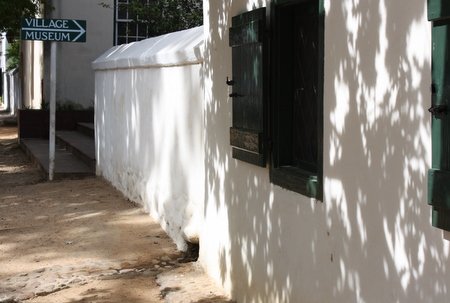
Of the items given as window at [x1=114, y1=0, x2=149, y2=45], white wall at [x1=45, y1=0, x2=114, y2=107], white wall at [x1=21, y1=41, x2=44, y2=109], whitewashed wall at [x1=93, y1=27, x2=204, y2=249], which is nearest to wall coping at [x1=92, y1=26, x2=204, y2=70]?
whitewashed wall at [x1=93, y1=27, x2=204, y2=249]

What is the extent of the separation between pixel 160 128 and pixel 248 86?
11.5ft

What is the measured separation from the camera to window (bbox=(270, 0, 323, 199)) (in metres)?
4.84

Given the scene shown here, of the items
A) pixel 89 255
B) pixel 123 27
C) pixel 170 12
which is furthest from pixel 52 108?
pixel 123 27

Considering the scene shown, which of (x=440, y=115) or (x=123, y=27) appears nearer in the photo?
(x=440, y=115)

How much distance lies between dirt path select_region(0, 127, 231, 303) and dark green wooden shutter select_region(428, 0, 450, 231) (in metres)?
3.30

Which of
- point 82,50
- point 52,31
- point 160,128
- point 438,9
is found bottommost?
point 160,128

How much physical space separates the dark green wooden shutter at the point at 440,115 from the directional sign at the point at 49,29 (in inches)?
411

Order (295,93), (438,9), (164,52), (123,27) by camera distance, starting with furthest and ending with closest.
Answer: (123,27)
(164,52)
(295,93)
(438,9)

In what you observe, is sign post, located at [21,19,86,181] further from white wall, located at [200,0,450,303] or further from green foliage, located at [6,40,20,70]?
green foliage, located at [6,40,20,70]

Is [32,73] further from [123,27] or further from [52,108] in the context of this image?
[52,108]

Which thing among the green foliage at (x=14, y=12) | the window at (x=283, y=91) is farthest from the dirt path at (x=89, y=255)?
the green foliage at (x=14, y=12)

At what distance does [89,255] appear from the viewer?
7.72m

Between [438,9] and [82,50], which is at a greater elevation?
Answer: [82,50]

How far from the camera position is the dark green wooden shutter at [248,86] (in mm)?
5297
